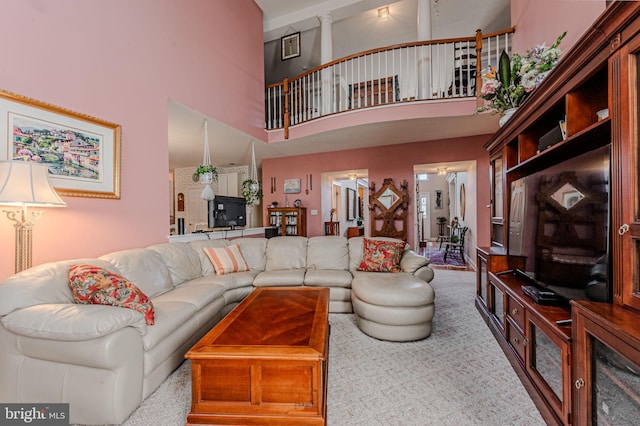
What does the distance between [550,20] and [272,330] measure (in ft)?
12.1

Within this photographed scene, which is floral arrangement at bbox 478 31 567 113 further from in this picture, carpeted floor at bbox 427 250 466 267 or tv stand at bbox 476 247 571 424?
carpeted floor at bbox 427 250 466 267

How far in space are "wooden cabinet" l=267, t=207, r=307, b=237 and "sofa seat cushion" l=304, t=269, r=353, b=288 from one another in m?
3.07

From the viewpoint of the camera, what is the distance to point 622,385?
90 centimetres

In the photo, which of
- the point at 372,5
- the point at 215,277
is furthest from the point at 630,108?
the point at 372,5

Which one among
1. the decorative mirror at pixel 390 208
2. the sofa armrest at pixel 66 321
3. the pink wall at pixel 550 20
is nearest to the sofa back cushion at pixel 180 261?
the sofa armrest at pixel 66 321

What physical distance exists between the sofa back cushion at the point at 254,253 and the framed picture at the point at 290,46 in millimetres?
4008

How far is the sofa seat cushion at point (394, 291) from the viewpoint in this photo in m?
2.27

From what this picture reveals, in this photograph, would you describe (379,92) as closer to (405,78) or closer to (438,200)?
(405,78)

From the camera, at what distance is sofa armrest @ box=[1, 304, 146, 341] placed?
1.30 meters

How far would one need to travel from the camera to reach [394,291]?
2.33 metres

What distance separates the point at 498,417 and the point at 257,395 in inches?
52.0

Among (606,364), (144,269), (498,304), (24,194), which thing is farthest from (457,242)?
(24,194)

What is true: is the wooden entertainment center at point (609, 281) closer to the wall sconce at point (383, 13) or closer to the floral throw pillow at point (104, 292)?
the floral throw pillow at point (104, 292)

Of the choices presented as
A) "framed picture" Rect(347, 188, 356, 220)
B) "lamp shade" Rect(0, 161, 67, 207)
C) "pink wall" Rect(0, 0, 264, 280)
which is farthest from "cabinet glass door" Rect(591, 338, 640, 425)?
"framed picture" Rect(347, 188, 356, 220)
